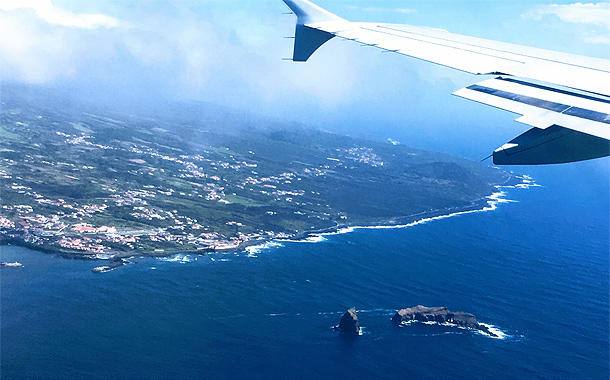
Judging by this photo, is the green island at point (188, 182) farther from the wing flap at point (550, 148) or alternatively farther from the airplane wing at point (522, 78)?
the wing flap at point (550, 148)

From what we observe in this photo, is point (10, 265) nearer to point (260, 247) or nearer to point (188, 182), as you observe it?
point (260, 247)

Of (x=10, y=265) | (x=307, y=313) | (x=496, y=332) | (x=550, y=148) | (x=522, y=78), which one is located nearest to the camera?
(x=550, y=148)

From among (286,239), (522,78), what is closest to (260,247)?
(286,239)

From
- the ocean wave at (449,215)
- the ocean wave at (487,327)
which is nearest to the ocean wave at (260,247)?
the ocean wave at (449,215)

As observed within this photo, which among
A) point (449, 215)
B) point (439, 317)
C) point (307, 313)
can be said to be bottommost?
point (307, 313)

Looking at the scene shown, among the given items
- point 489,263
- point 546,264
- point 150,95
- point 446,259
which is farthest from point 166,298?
point 150,95

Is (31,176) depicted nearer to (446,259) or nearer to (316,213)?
(316,213)

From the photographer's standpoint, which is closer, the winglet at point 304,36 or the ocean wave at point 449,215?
the winglet at point 304,36
